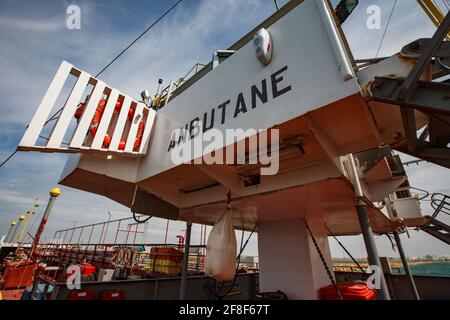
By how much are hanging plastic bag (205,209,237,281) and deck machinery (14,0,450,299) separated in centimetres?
72

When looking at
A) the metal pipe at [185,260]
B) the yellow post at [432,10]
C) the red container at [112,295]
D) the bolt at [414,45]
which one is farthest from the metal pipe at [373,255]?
the yellow post at [432,10]

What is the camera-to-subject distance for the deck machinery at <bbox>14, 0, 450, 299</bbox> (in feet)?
5.83

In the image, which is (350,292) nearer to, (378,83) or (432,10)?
(378,83)

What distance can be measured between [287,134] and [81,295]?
4595 mm

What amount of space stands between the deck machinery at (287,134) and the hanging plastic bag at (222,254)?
0.72 meters

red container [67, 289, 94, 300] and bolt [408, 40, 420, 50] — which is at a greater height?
bolt [408, 40, 420, 50]

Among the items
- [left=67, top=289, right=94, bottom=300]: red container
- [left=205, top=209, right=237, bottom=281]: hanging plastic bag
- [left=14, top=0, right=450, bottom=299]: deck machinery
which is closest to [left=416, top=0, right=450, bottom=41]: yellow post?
[left=14, top=0, right=450, bottom=299]: deck machinery

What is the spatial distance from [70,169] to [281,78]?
13.4ft

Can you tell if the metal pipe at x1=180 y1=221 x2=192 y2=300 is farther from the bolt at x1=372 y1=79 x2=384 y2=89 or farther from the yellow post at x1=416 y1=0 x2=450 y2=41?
the yellow post at x1=416 y1=0 x2=450 y2=41

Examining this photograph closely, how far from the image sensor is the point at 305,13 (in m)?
2.14

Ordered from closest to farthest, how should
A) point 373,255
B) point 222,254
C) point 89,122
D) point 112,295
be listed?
1. point 373,255
2. point 222,254
3. point 89,122
4. point 112,295

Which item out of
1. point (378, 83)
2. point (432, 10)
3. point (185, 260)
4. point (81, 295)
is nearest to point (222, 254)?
point (185, 260)

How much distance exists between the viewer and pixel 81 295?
147 inches
